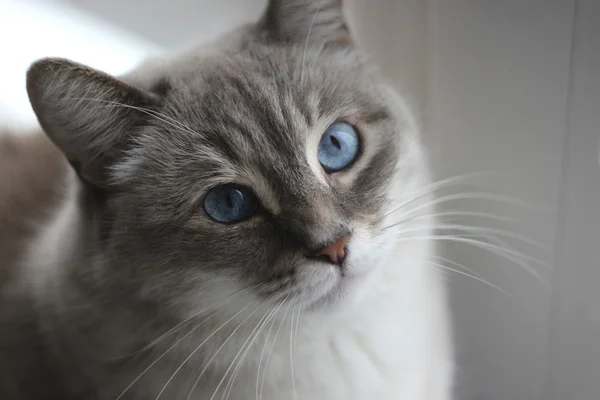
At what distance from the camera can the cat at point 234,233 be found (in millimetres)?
1064

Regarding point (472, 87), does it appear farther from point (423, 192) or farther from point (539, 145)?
point (423, 192)

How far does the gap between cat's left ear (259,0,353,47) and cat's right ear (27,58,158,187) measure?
296 mm

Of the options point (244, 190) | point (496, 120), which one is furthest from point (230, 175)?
point (496, 120)

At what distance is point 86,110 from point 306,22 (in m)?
0.47

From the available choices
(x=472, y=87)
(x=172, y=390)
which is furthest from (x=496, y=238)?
(x=172, y=390)

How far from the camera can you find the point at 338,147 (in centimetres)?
116

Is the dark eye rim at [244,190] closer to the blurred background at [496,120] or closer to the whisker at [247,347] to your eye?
the whisker at [247,347]

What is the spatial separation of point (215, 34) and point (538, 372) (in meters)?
1.10

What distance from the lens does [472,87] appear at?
1460 mm

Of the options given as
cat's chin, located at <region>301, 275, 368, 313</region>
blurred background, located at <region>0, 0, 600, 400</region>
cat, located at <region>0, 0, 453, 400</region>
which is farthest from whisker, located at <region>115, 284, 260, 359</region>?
blurred background, located at <region>0, 0, 600, 400</region>

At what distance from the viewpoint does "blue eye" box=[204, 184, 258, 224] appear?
1.10 meters

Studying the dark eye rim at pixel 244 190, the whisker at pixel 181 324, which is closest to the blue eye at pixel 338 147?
the dark eye rim at pixel 244 190

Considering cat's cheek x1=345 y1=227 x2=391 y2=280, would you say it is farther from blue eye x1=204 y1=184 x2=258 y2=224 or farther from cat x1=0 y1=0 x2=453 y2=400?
blue eye x1=204 y1=184 x2=258 y2=224

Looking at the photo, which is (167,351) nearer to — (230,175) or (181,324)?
(181,324)
